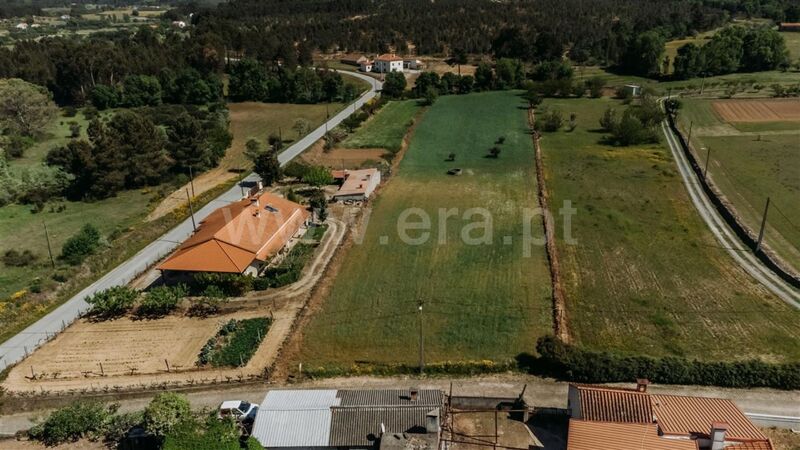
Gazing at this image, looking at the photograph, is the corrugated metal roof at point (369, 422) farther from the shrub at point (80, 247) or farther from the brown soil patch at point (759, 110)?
the brown soil patch at point (759, 110)

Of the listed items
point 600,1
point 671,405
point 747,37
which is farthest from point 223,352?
point 600,1

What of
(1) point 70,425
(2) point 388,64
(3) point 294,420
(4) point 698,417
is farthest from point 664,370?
(2) point 388,64

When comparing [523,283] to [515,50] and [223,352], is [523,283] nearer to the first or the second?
[223,352]

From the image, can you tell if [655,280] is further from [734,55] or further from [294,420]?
[734,55]

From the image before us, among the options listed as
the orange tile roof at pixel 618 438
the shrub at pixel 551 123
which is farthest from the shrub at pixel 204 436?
the shrub at pixel 551 123

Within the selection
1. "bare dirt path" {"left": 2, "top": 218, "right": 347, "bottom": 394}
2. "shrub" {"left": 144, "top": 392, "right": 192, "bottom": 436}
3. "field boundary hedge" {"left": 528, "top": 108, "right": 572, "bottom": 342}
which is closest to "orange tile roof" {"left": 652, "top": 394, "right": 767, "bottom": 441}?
"field boundary hedge" {"left": 528, "top": 108, "right": 572, "bottom": 342}
